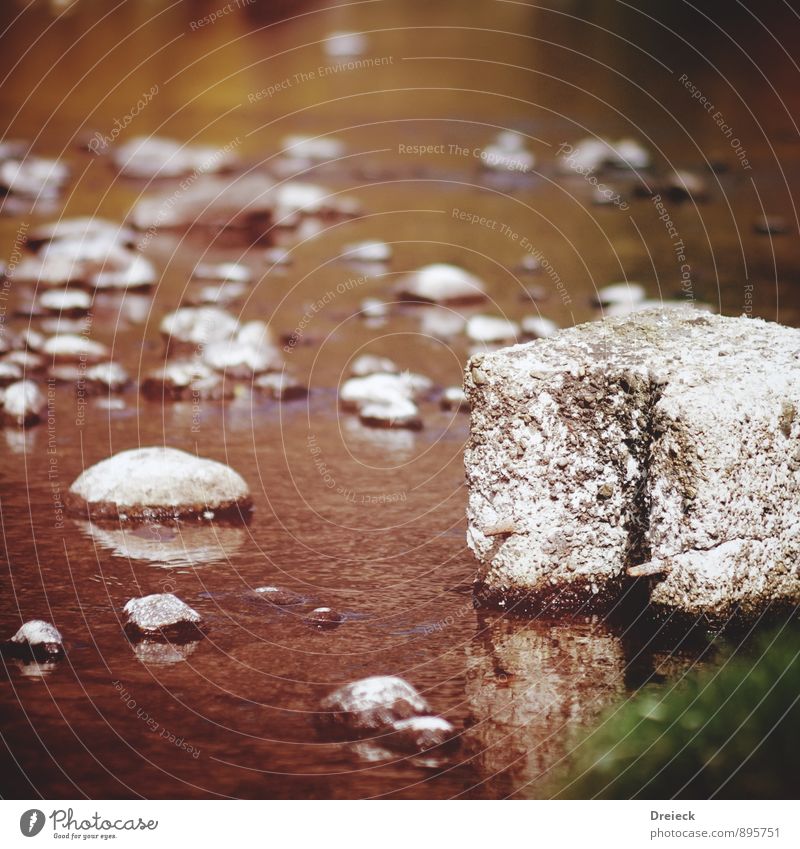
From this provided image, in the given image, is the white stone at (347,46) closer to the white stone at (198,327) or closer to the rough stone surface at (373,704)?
the white stone at (198,327)

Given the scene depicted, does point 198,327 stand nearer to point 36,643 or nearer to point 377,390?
point 377,390

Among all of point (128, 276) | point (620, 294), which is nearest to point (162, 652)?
point (620, 294)

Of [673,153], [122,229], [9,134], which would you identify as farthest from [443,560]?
[9,134]

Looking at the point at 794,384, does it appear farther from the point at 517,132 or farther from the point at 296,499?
the point at 517,132

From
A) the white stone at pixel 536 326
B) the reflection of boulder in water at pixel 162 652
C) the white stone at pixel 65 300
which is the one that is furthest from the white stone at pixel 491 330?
the reflection of boulder in water at pixel 162 652

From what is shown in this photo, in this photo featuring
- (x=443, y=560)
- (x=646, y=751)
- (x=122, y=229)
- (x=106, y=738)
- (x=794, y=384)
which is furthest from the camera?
(x=122, y=229)
